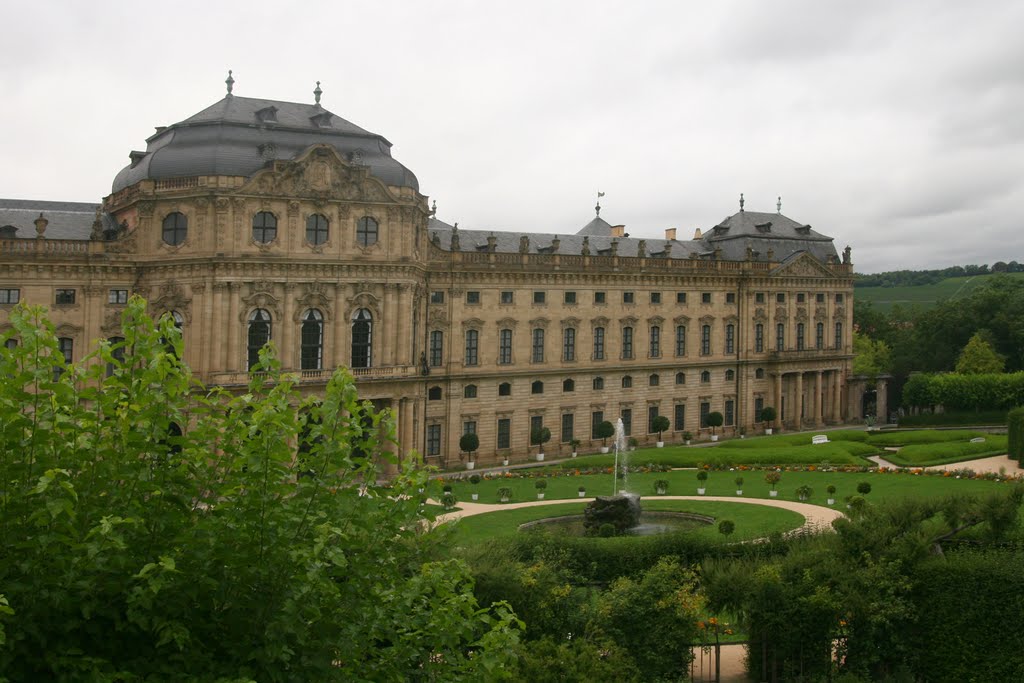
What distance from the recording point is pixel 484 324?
64438 mm

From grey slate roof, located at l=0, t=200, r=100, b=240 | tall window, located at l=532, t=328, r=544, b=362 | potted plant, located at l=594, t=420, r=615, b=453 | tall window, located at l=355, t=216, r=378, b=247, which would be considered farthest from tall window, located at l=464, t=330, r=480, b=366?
grey slate roof, located at l=0, t=200, r=100, b=240

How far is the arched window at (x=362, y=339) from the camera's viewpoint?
5544cm

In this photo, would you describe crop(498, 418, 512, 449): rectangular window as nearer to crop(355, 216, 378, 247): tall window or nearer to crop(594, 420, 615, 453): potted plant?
crop(594, 420, 615, 453): potted plant

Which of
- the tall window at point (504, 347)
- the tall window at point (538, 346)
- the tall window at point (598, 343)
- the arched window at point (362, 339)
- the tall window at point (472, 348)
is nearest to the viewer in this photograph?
the arched window at point (362, 339)

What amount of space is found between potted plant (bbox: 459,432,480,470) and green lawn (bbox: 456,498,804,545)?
1533 cm

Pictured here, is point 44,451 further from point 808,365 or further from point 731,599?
point 808,365

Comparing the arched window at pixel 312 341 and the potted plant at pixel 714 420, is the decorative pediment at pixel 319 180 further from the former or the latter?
the potted plant at pixel 714 420

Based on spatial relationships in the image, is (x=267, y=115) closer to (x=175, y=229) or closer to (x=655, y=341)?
(x=175, y=229)

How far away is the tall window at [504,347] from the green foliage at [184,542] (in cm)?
5022

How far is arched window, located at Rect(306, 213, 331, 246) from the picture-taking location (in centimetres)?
5309

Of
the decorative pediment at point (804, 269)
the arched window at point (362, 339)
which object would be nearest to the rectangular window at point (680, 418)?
the decorative pediment at point (804, 269)

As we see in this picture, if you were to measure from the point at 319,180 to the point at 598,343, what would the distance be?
26010 mm

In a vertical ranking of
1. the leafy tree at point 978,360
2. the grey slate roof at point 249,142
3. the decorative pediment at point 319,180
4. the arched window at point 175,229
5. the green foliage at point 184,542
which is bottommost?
the green foliage at point 184,542

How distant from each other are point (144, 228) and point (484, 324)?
22.7m
